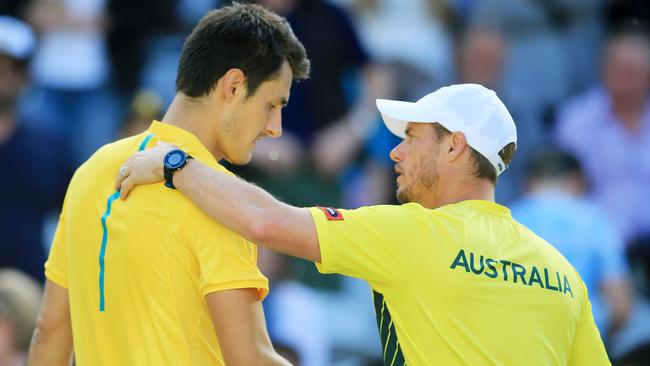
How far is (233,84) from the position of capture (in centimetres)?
365

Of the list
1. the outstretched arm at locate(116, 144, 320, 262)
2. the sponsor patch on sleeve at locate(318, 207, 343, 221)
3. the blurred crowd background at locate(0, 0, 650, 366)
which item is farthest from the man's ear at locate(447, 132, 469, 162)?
the blurred crowd background at locate(0, 0, 650, 366)

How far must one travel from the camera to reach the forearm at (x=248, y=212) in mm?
3479

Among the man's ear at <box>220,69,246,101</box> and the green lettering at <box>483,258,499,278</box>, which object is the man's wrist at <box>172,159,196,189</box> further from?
the green lettering at <box>483,258,499,278</box>

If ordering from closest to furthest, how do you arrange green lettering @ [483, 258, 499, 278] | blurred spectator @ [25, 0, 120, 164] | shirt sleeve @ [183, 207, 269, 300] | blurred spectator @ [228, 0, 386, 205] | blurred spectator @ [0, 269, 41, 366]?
1. shirt sleeve @ [183, 207, 269, 300]
2. green lettering @ [483, 258, 499, 278]
3. blurred spectator @ [0, 269, 41, 366]
4. blurred spectator @ [228, 0, 386, 205]
5. blurred spectator @ [25, 0, 120, 164]

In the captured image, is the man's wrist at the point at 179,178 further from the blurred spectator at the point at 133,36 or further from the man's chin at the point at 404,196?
the blurred spectator at the point at 133,36

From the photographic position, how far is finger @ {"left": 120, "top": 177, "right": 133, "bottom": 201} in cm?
352

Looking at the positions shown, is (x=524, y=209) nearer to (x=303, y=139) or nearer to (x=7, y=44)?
(x=303, y=139)

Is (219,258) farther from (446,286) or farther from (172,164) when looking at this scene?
(446,286)

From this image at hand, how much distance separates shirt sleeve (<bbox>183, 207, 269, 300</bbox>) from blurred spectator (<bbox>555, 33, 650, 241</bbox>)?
199 inches

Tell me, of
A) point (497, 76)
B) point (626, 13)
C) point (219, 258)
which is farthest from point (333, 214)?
point (626, 13)

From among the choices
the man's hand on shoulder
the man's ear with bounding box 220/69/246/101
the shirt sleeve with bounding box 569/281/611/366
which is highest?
the man's ear with bounding box 220/69/246/101

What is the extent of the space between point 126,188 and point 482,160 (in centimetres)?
117

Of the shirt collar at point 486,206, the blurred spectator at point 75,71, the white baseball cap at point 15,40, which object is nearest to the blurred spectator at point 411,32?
the blurred spectator at point 75,71

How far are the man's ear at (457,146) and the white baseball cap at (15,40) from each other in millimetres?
4396
